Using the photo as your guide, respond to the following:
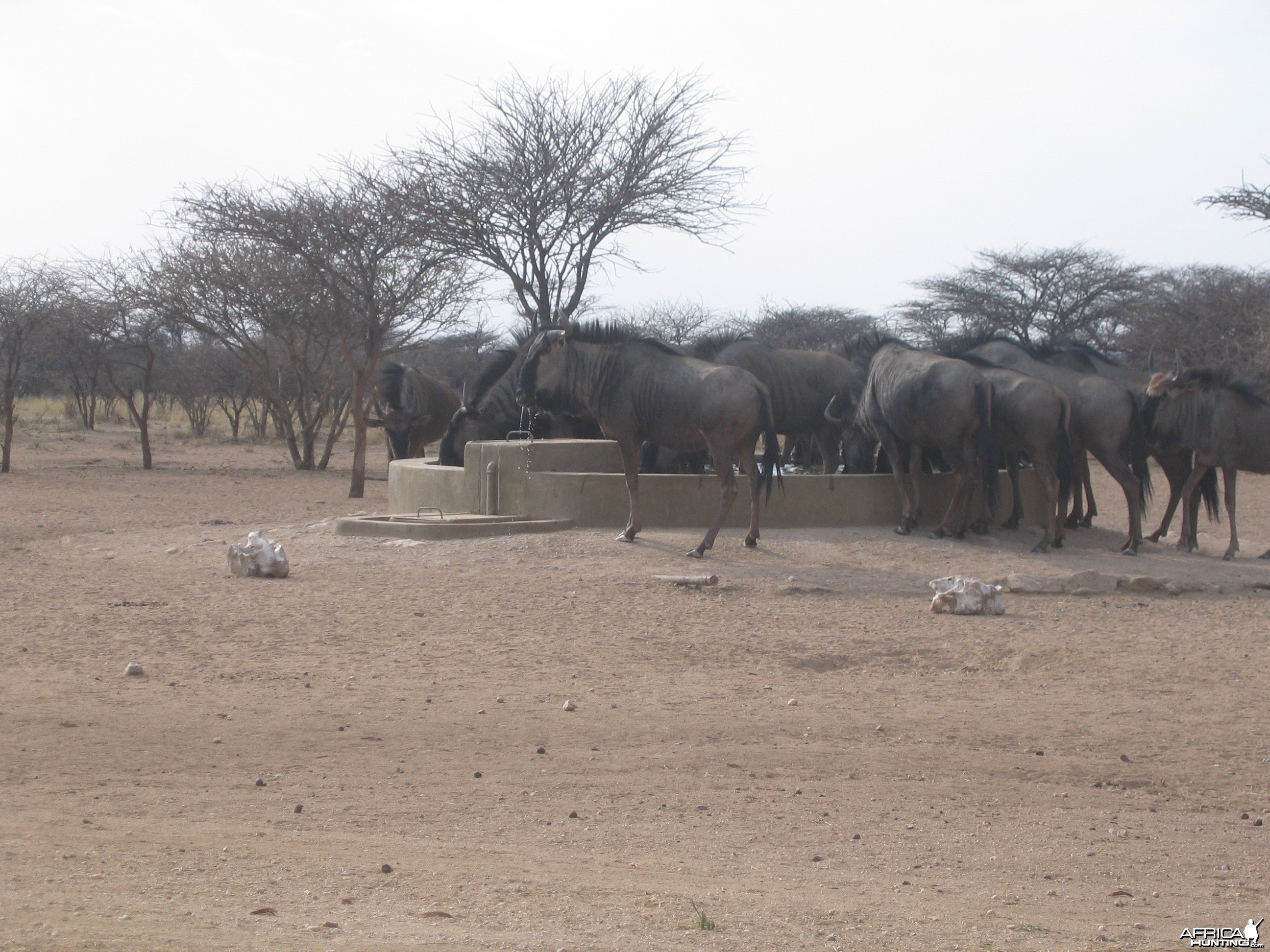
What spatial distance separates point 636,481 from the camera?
10500 millimetres

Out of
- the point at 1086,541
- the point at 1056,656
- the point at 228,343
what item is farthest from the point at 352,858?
the point at 228,343

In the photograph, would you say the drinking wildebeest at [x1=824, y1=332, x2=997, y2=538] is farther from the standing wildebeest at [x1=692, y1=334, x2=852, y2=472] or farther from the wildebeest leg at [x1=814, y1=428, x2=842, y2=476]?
the wildebeest leg at [x1=814, y1=428, x2=842, y2=476]

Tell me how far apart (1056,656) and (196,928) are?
17.1ft

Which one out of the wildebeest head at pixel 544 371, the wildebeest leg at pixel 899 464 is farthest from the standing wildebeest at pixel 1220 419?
the wildebeest head at pixel 544 371

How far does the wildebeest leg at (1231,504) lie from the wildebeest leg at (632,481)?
518cm

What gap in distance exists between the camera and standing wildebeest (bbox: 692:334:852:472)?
41.3ft

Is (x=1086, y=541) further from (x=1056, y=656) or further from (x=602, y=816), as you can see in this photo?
(x=602, y=816)

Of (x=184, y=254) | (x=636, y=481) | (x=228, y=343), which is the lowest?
(x=636, y=481)

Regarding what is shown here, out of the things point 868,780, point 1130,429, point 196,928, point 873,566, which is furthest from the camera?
point 1130,429

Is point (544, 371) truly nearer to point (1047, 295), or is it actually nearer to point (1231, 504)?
point (1231, 504)

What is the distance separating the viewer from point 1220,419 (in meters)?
11.3

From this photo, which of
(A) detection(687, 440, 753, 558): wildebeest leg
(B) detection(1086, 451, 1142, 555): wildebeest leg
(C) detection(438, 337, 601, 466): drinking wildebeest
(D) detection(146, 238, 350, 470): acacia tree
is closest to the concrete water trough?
(A) detection(687, 440, 753, 558): wildebeest leg

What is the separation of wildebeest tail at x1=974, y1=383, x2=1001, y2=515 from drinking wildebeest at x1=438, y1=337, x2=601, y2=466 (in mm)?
4738

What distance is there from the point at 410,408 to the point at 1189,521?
11.0m
